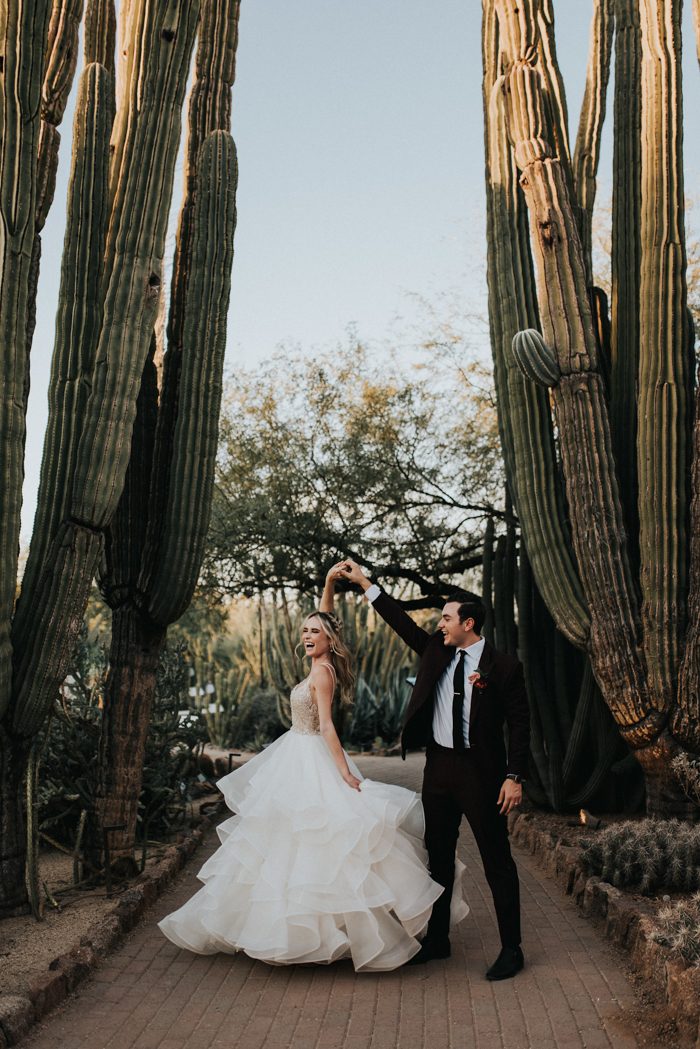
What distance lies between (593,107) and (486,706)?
6.84 meters

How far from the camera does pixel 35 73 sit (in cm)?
602

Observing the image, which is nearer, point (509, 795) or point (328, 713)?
point (509, 795)

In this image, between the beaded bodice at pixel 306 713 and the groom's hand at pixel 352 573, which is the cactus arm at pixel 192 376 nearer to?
the beaded bodice at pixel 306 713

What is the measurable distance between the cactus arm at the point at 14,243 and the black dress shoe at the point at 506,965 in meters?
3.01

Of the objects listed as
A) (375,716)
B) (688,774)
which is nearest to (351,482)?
(375,716)

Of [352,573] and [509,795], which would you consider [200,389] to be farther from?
[509,795]

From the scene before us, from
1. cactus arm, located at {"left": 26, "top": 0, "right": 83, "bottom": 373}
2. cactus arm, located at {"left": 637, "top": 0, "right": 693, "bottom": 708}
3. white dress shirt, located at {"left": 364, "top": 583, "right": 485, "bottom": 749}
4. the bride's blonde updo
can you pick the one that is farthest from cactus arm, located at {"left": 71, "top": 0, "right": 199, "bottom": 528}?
cactus arm, located at {"left": 637, "top": 0, "right": 693, "bottom": 708}

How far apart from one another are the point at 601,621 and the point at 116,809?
3782mm

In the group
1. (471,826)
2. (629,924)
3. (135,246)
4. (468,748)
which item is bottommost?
(629,924)

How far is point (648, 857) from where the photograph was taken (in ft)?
20.4

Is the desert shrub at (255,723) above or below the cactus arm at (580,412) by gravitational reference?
below

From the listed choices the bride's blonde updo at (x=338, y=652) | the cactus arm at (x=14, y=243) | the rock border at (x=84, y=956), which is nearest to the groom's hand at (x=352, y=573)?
the bride's blonde updo at (x=338, y=652)

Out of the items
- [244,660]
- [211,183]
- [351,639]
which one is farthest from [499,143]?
[244,660]

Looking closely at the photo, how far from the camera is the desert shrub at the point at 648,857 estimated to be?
610 cm
